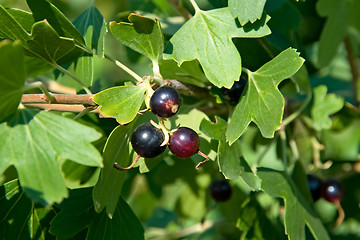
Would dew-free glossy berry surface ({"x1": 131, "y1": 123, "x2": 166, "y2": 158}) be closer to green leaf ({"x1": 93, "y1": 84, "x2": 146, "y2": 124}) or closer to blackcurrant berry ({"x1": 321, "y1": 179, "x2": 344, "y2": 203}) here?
green leaf ({"x1": 93, "y1": 84, "x2": 146, "y2": 124})

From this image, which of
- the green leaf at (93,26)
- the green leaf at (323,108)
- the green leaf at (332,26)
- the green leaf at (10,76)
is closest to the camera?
the green leaf at (10,76)

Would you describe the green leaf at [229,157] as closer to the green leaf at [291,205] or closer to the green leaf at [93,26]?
the green leaf at [291,205]

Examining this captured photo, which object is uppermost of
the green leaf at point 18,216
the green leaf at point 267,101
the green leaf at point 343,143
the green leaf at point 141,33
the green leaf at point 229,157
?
the green leaf at point 141,33

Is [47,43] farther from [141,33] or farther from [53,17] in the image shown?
[141,33]

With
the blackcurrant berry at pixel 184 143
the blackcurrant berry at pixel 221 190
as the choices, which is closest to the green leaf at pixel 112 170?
the blackcurrant berry at pixel 184 143

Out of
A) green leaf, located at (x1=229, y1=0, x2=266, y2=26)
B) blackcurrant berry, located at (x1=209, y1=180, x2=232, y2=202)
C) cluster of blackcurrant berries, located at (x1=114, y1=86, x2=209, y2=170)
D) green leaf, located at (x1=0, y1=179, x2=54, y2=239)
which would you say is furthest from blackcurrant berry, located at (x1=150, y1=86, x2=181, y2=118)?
blackcurrant berry, located at (x1=209, y1=180, x2=232, y2=202)

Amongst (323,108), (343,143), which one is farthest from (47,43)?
(343,143)

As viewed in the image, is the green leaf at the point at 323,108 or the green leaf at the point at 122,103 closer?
the green leaf at the point at 122,103
